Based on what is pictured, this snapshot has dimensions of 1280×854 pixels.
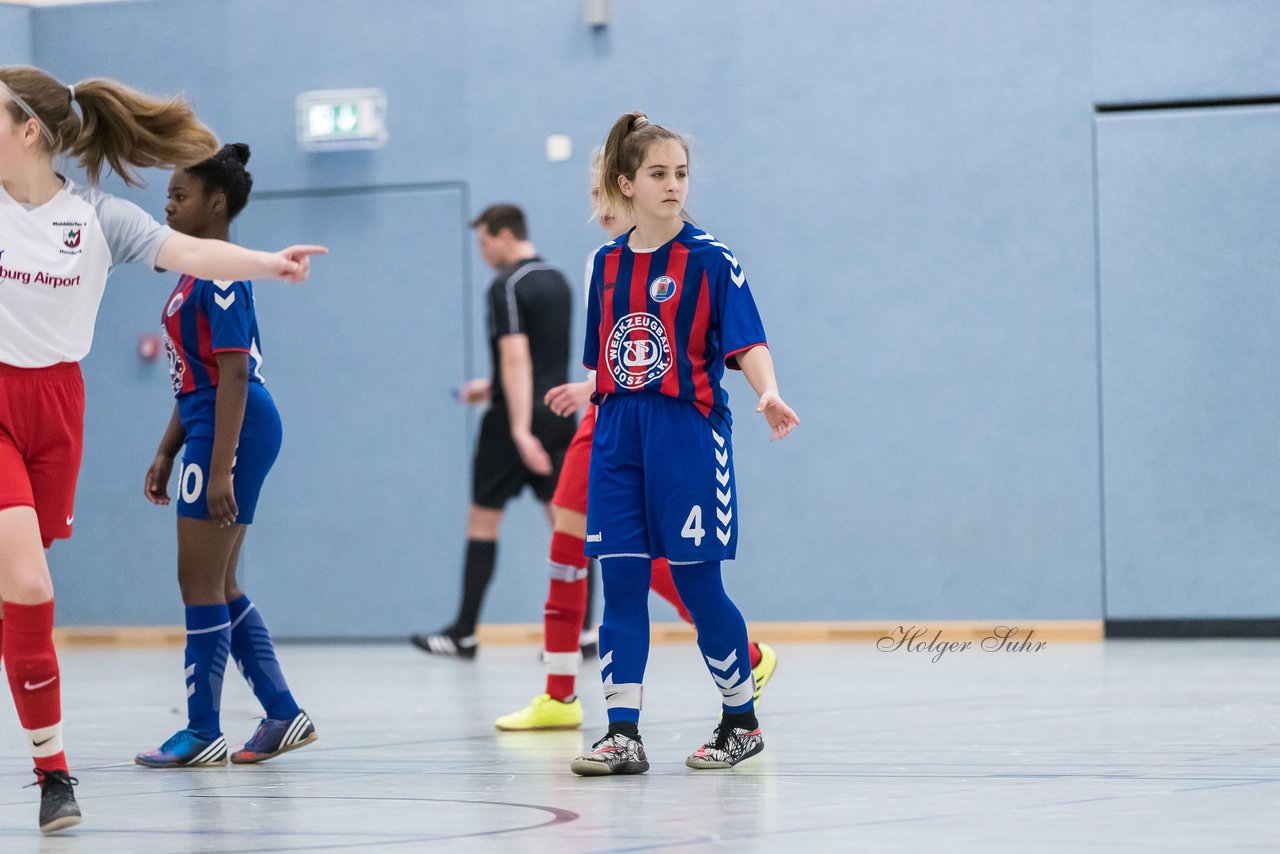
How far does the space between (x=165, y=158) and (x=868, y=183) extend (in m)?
5.24

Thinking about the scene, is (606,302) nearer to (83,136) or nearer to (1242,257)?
(83,136)

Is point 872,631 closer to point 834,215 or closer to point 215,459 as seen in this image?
point 834,215

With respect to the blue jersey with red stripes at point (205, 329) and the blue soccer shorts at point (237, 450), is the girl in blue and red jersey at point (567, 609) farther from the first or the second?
the blue jersey with red stripes at point (205, 329)

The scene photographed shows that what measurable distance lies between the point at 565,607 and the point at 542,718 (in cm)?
34

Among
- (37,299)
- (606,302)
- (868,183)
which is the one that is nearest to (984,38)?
(868,183)

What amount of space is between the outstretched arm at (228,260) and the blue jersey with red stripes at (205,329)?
1.92 ft

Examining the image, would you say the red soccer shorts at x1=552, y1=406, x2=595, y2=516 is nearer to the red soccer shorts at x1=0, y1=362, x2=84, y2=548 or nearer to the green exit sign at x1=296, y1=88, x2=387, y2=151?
the red soccer shorts at x1=0, y1=362, x2=84, y2=548

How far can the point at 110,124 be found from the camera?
12.1 feet

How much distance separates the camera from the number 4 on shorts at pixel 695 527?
3.92 m

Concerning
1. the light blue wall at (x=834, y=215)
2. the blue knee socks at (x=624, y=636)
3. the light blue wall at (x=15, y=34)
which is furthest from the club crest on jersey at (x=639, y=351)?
the light blue wall at (x=15, y=34)

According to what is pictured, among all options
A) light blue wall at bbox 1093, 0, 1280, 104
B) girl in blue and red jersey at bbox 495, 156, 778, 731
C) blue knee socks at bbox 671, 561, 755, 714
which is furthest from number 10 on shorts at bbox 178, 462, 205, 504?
light blue wall at bbox 1093, 0, 1280, 104

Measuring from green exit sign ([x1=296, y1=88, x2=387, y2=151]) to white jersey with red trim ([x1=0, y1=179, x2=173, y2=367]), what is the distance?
539 cm

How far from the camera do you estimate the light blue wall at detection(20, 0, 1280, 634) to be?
27.1 feet

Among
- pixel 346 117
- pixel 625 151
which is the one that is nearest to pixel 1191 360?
pixel 346 117
